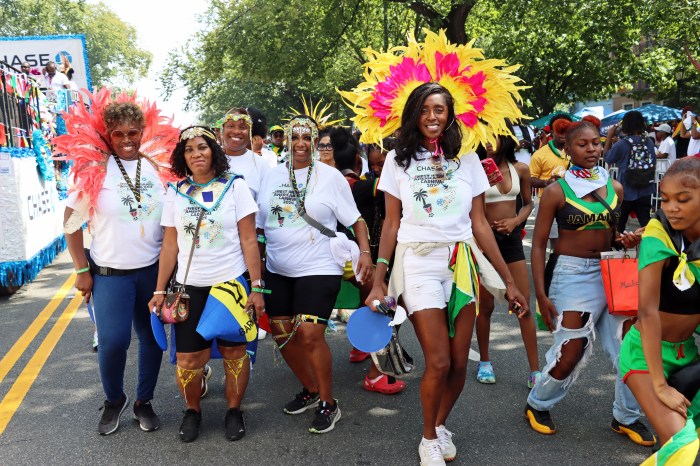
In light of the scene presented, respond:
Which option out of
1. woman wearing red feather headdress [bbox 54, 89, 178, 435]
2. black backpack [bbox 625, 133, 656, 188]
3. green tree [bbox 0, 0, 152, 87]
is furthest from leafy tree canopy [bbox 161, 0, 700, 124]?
green tree [bbox 0, 0, 152, 87]

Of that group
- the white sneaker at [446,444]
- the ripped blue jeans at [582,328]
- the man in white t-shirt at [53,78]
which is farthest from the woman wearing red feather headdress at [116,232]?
the man in white t-shirt at [53,78]

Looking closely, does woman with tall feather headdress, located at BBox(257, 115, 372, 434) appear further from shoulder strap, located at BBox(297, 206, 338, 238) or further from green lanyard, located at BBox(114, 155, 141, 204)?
green lanyard, located at BBox(114, 155, 141, 204)

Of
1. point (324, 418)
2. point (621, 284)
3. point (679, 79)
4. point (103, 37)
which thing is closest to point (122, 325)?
point (324, 418)

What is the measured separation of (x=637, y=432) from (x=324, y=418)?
1766mm

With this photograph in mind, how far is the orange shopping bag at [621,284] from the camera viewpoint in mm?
3416

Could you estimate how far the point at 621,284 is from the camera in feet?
11.4

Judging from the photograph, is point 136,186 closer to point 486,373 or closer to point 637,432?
point 486,373

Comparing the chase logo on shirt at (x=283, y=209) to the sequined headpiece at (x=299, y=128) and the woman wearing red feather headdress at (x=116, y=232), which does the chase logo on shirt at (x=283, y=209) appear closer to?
the sequined headpiece at (x=299, y=128)

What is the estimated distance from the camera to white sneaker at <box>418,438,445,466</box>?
3.36m

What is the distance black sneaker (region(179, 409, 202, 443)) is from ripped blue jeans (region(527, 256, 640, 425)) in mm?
1974

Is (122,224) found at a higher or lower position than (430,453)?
higher

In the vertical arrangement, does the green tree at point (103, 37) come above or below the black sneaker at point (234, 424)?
above

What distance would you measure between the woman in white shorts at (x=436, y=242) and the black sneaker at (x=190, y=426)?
1.33 meters

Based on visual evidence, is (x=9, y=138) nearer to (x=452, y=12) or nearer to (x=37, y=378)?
(x=37, y=378)
